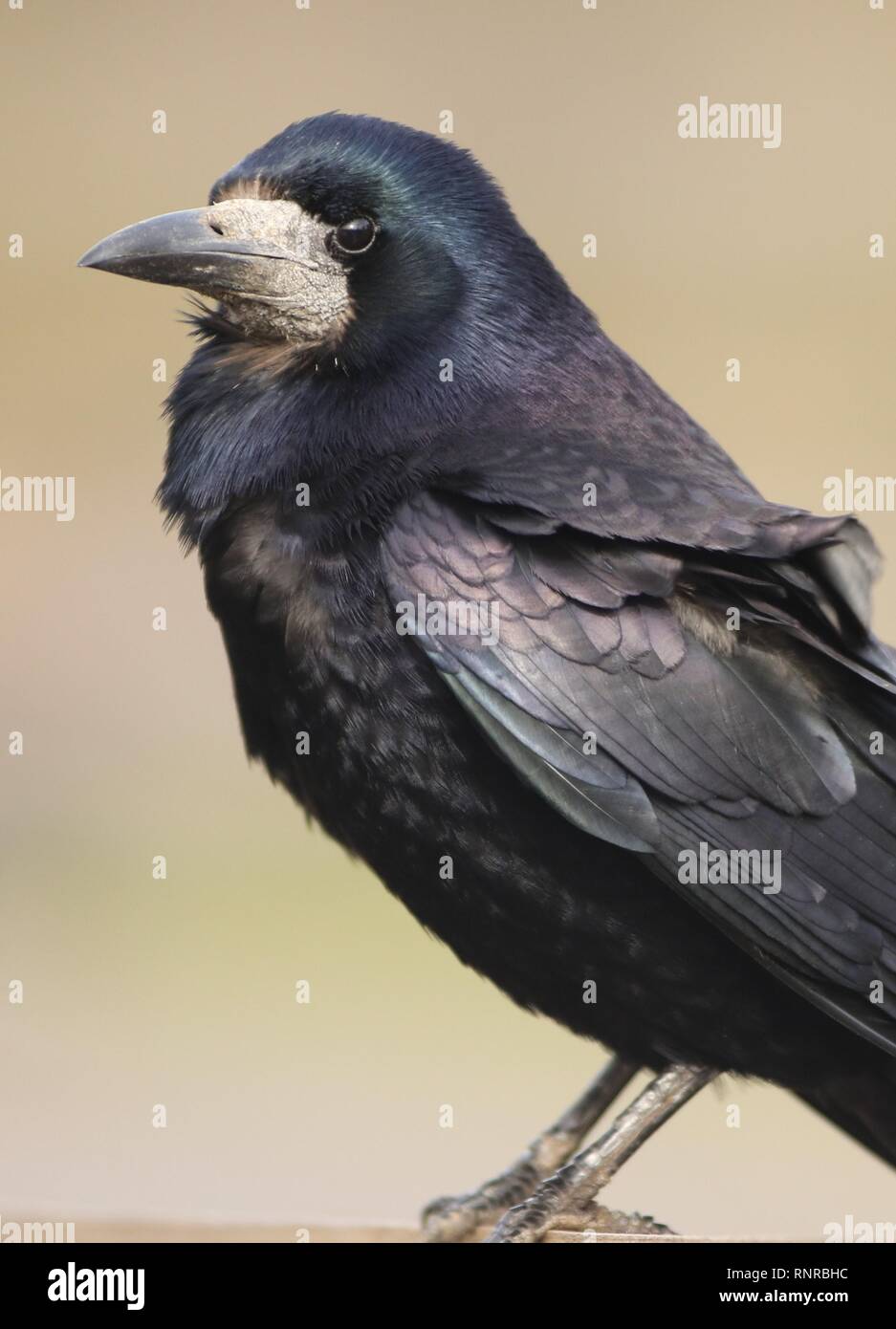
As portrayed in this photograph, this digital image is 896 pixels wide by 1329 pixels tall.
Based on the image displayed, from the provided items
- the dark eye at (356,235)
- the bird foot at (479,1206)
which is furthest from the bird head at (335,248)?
the bird foot at (479,1206)

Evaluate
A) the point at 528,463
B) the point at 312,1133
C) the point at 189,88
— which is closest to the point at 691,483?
the point at 528,463

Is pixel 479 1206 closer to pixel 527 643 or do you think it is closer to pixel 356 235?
pixel 527 643

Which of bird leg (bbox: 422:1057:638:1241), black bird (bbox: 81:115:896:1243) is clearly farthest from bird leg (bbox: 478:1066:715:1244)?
bird leg (bbox: 422:1057:638:1241)

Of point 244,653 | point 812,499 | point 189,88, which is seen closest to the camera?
point 244,653

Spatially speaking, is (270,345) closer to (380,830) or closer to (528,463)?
(528,463)

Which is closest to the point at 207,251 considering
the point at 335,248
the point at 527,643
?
the point at 335,248
